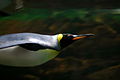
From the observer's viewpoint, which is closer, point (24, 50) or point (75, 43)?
point (24, 50)

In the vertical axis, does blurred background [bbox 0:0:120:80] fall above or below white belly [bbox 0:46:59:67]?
below

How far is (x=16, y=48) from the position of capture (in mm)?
1729

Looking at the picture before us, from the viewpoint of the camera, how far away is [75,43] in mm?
2332

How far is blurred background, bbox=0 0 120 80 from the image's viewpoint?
1926 millimetres

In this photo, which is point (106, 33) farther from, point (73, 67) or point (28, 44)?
point (28, 44)

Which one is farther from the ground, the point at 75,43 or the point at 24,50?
the point at 24,50

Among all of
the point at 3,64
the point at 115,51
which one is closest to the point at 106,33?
the point at 115,51

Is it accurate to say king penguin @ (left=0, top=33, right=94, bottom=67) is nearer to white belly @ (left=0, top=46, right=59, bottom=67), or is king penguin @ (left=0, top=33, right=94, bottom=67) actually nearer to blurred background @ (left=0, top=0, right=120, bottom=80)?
white belly @ (left=0, top=46, right=59, bottom=67)

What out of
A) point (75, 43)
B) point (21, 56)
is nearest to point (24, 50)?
point (21, 56)

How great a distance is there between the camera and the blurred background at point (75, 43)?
193 centimetres

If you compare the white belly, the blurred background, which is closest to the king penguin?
the white belly

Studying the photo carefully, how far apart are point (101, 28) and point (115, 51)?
0.43 metres

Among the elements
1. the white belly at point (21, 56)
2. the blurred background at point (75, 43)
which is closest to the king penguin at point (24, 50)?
the white belly at point (21, 56)

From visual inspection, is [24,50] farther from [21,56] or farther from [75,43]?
[75,43]
